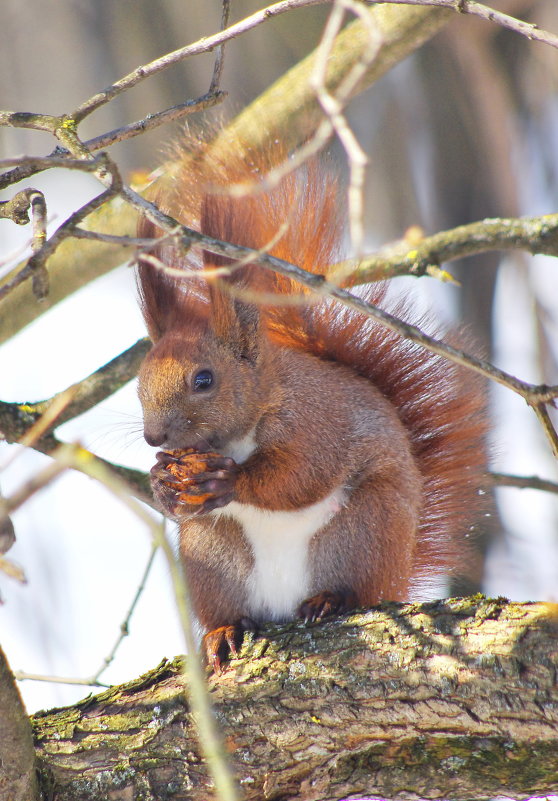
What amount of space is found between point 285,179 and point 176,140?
328 millimetres

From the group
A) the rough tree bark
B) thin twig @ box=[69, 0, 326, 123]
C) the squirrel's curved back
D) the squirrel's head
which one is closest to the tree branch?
the squirrel's curved back

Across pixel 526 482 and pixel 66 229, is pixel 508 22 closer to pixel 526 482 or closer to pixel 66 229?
pixel 66 229

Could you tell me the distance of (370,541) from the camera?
2.28m

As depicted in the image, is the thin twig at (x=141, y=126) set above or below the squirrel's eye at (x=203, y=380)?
above

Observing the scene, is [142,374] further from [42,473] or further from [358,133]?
[358,133]

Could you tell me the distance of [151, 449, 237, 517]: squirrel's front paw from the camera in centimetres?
215

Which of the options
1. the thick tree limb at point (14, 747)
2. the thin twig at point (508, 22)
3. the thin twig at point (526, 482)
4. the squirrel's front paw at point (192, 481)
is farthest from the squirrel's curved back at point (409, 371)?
the thick tree limb at point (14, 747)

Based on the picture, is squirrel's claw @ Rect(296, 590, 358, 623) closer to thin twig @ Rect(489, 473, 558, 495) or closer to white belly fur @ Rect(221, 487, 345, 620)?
white belly fur @ Rect(221, 487, 345, 620)

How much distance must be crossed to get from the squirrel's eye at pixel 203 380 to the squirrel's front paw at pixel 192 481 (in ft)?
0.53

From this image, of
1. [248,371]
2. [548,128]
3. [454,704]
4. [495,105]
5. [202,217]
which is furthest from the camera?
[548,128]

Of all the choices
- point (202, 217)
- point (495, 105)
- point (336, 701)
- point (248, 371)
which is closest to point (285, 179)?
point (202, 217)

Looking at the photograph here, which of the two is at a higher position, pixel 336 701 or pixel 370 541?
pixel 370 541

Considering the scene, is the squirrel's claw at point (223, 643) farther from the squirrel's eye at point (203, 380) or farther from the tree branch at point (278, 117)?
the tree branch at point (278, 117)

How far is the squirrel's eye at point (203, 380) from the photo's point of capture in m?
2.26
